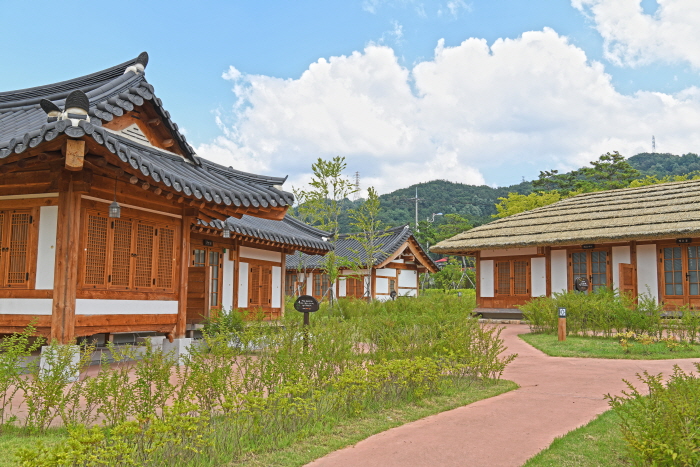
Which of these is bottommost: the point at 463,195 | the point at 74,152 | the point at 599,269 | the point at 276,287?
the point at 276,287

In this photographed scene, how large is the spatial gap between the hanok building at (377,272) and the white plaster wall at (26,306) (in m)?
21.6

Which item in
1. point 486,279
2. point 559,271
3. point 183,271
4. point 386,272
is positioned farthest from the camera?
point 386,272

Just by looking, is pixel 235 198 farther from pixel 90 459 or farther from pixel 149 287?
pixel 90 459

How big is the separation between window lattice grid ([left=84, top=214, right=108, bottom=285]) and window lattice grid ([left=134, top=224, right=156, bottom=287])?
0.66 m

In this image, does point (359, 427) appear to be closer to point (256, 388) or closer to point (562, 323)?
point (256, 388)

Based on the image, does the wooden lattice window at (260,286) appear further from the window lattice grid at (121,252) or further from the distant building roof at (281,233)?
the window lattice grid at (121,252)

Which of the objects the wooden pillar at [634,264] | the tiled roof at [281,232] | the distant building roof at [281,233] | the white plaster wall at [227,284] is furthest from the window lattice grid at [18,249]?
the wooden pillar at [634,264]

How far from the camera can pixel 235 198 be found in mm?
9711

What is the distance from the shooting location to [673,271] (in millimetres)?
18594

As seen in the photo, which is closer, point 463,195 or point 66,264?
point 66,264

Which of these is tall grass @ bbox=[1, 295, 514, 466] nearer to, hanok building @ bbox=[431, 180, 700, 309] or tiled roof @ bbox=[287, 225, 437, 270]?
hanok building @ bbox=[431, 180, 700, 309]

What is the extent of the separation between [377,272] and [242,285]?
16427 mm

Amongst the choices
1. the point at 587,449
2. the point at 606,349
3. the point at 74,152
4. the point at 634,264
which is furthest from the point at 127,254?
the point at 634,264

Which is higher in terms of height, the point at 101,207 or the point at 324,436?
the point at 101,207
